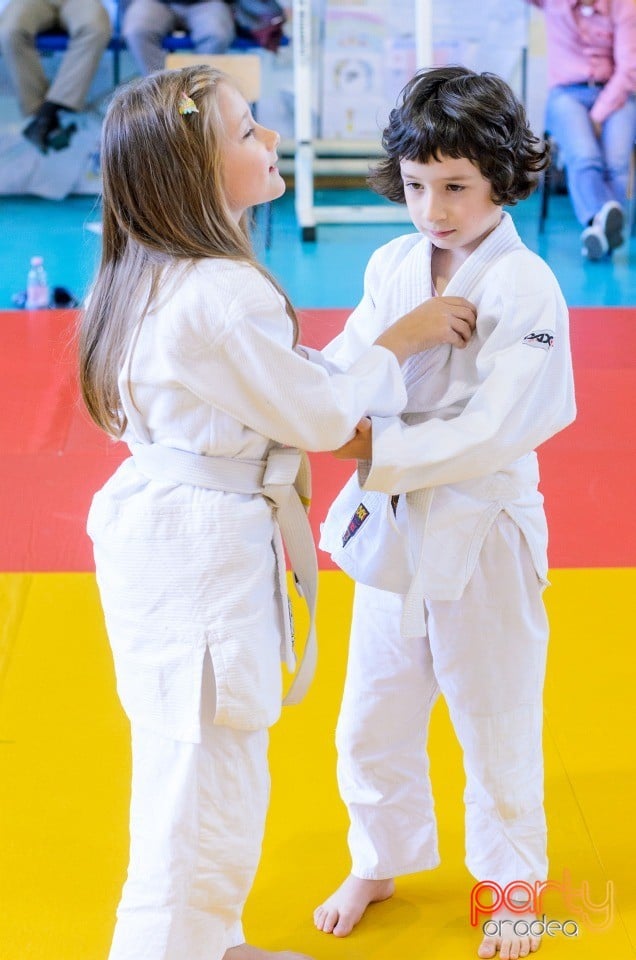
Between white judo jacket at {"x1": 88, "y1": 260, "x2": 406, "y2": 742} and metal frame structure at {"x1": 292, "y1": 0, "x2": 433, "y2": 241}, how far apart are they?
18.3ft

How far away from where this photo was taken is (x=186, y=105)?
1665 mm

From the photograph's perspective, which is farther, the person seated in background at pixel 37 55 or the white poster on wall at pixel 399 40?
the white poster on wall at pixel 399 40

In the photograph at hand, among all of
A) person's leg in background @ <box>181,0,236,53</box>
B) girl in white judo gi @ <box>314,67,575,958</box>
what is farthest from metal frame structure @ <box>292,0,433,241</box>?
girl in white judo gi @ <box>314,67,575,958</box>

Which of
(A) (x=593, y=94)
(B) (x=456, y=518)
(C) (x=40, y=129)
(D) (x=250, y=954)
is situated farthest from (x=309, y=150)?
(D) (x=250, y=954)

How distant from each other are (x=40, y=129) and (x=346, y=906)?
675 centimetres

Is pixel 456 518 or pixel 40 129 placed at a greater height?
pixel 456 518

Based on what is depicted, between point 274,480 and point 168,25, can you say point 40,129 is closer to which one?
point 168,25

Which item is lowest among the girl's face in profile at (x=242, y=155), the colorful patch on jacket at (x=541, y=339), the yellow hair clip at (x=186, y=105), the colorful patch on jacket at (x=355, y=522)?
the colorful patch on jacket at (x=355, y=522)

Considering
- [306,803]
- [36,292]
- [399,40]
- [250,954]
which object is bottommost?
[36,292]

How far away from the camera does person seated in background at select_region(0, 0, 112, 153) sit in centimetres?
767

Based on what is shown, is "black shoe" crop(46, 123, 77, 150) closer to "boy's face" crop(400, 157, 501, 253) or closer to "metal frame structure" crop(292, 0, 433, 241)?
"metal frame structure" crop(292, 0, 433, 241)

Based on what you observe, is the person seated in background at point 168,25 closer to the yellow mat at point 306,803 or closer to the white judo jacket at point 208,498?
the yellow mat at point 306,803

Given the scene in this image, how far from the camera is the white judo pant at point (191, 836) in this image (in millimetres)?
1842

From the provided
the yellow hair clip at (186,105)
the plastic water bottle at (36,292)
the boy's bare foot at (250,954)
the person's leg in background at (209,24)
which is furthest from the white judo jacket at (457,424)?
the person's leg in background at (209,24)
